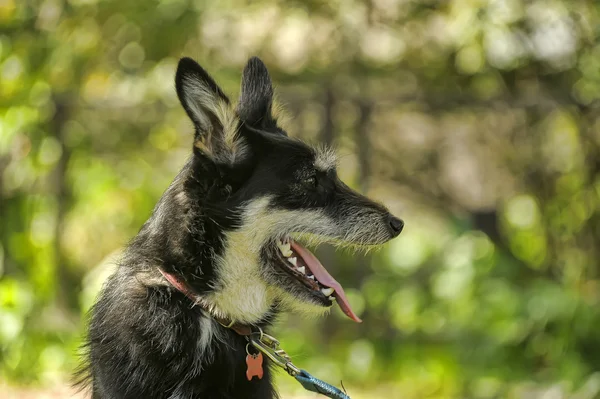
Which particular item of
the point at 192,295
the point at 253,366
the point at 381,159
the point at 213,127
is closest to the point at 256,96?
the point at 213,127

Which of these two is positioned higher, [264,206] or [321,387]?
[264,206]

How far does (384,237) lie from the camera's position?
4098mm

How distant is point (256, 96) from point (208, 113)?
0.49 metres

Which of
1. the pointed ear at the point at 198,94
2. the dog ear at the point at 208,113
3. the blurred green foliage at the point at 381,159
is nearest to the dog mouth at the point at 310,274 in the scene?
the dog ear at the point at 208,113

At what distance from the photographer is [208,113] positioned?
3664 millimetres

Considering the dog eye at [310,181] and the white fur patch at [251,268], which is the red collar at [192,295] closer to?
the white fur patch at [251,268]

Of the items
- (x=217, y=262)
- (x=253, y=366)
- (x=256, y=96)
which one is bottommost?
(x=253, y=366)

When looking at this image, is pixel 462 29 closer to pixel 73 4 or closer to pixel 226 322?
pixel 73 4

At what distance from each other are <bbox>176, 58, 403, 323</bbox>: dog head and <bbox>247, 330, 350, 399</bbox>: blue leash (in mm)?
116

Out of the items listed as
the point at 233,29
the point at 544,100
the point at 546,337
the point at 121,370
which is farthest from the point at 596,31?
the point at 121,370

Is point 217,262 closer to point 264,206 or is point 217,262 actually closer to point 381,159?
point 264,206

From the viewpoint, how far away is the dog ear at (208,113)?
138 inches

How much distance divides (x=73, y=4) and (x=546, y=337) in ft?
18.0

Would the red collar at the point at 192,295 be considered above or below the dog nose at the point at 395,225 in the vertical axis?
below
